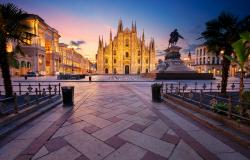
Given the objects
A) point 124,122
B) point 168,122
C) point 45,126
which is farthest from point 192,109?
point 45,126

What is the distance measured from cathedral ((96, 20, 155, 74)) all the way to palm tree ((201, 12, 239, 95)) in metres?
63.2

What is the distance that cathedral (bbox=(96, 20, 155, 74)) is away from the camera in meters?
72.9

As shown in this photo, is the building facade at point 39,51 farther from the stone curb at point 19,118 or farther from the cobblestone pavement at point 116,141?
the cobblestone pavement at point 116,141

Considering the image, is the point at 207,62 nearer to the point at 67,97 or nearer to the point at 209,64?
the point at 209,64

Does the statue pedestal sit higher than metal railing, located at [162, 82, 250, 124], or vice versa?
the statue pedestal

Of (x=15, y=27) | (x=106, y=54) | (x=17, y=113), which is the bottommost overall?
(x=17, y=113)

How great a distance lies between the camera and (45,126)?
15.5ft

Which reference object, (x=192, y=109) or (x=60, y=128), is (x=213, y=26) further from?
(x=60, y=128)

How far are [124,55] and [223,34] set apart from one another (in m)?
64.3

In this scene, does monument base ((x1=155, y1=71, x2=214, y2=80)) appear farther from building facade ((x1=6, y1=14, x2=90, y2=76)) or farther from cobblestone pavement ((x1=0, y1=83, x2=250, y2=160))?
building facade ((x1=6, y1=14, x2=90, y2=76))

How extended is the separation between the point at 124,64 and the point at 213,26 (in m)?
64.3

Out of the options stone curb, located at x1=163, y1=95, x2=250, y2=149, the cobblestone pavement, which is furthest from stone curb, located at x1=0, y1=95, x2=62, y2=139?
stone curb, located at x1=163, y1=95, x2=250, y2=149

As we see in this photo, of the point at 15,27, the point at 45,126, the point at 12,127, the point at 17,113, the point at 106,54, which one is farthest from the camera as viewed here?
the point at 106,54

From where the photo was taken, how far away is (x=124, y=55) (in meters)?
73.4
